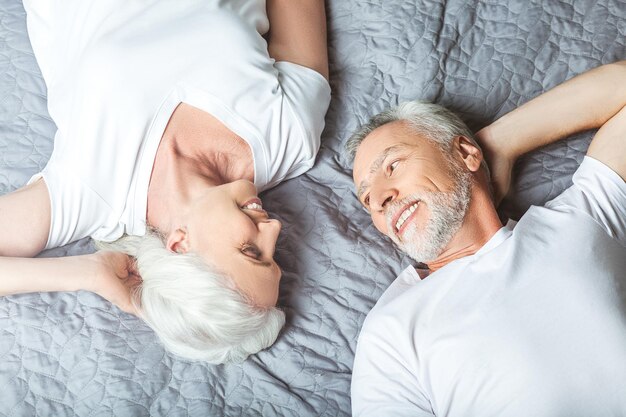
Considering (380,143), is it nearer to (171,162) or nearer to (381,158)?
(381,158)

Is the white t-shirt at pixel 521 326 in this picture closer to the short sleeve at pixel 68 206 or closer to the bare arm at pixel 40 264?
the bare arm at pixel 40 264

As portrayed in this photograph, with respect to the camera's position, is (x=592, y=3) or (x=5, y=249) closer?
(x=5, y=249)

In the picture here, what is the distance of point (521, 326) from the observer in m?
1.67

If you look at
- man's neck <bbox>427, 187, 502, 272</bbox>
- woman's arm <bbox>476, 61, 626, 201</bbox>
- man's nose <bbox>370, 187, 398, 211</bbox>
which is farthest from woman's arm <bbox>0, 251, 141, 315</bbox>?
woman's arm <bbox>476, 61, 626, 201</bbox>

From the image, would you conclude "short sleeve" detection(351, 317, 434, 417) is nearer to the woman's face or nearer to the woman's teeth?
the woman's face

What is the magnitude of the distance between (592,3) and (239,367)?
154 centimetres

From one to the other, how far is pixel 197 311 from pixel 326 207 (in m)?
0.57

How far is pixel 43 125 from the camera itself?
2.22m

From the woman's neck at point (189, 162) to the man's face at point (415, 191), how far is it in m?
0.37

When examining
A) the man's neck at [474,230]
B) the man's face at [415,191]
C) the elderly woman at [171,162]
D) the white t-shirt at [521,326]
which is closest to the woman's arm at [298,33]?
the elderly woman at [171,162]

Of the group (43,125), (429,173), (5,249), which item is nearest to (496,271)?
(429,173)

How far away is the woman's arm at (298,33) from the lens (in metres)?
2.24

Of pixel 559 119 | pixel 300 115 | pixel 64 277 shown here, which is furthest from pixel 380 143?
pixel 64 277

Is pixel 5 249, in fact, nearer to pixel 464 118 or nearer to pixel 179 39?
pixel 179 39
